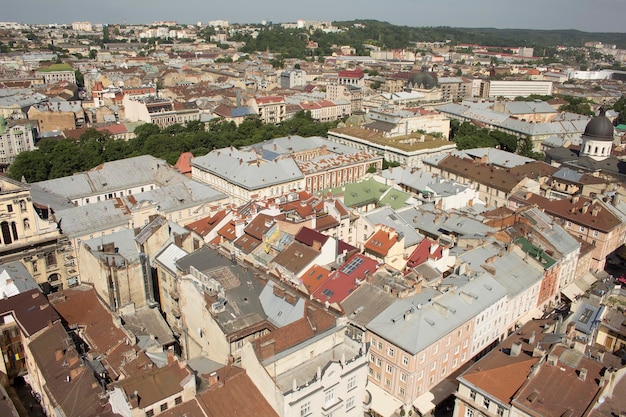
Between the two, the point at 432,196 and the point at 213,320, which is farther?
the point at 432,196

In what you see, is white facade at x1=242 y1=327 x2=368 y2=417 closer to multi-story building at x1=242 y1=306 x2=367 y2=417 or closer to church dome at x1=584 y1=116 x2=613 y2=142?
multi-story building at x1=242 y1=306 x2=367 y2=417

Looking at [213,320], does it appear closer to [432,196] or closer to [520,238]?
[520,238]

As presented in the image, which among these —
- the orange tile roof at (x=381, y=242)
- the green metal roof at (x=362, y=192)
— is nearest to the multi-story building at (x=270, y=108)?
the green metal roof at (x=362, y=192)

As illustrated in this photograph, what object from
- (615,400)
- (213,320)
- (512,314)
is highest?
(213,320)

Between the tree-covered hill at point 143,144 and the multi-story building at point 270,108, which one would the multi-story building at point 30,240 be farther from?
the multi-story building at point 270,108

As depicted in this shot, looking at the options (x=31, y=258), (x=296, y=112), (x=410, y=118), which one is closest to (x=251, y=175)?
(x=31, y=258)

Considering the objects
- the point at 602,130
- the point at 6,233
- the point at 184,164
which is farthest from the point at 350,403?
the point at 602,130

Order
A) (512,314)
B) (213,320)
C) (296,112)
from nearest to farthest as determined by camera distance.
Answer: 1. (213,320)
2. (512,314)
3. (296,112)

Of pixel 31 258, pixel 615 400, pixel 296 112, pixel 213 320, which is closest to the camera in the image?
pixel 615 400
